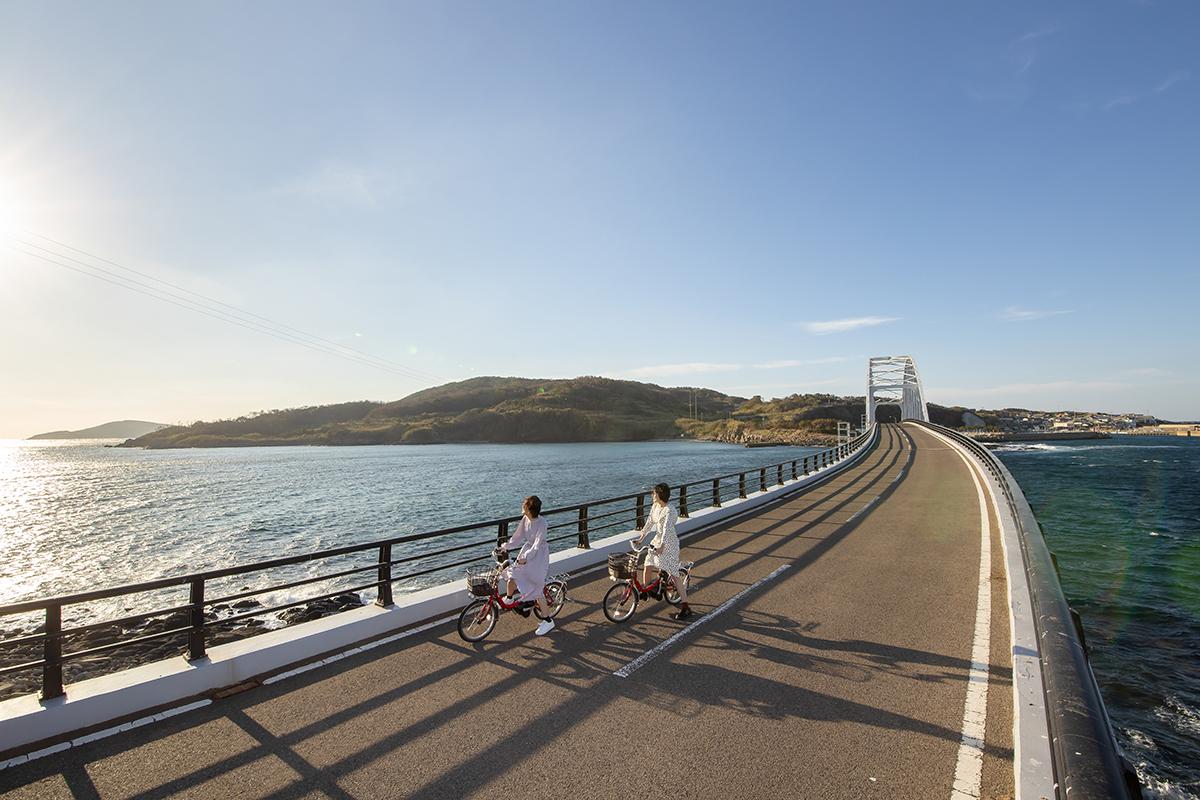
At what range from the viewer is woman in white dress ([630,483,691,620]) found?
8.25 m

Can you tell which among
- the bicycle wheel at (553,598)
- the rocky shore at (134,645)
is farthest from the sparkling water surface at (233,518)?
the bicycle wheel at (553,598)

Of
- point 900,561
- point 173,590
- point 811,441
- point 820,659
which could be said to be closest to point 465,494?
point 173,590

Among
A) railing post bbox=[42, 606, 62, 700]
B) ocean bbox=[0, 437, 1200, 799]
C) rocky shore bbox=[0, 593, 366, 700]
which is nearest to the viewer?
railing post bbox=[42, 606, 62, 700]

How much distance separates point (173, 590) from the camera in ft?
70.5

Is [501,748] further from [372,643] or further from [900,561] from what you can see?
[900,561]

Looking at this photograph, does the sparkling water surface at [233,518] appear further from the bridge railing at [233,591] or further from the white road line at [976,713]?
the white road line at [976,713]

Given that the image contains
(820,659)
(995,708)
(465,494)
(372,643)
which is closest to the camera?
(995,708)

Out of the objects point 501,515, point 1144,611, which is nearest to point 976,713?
point 1144,611

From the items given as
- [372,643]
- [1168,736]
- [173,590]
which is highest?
[372,643]

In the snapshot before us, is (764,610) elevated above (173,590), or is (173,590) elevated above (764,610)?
(764,610)

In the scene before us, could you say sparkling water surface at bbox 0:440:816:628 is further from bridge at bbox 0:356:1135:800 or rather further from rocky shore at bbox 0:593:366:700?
bridge at bbox 0:356:1135:800

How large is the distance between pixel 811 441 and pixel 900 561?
135 metres

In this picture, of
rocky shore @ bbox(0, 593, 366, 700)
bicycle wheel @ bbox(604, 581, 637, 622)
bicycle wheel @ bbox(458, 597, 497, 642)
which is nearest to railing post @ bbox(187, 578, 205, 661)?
bicycle wheel @ bbox(458, 597, 497, 642)

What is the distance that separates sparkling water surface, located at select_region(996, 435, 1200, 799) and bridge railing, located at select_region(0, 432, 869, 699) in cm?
819
